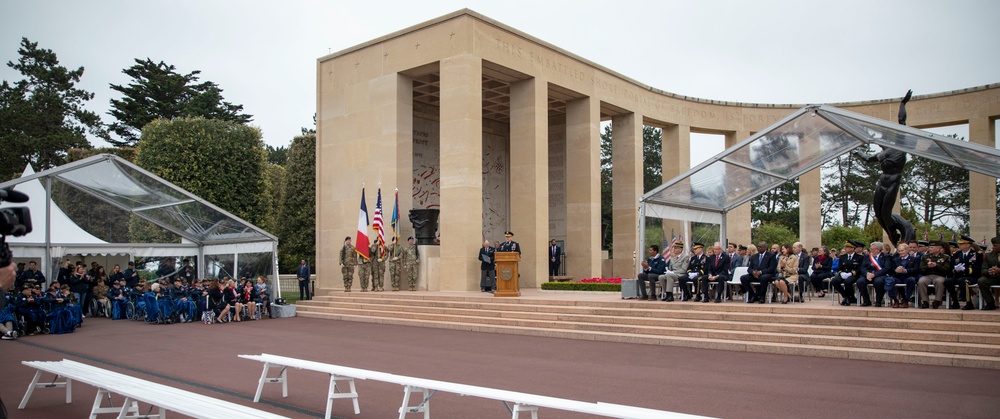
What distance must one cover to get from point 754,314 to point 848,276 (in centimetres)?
206

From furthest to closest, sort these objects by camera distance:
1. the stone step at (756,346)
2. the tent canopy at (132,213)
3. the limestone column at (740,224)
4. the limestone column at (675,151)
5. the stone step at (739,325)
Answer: the limestone column at (740,224) → the limestone column at (675,151) → the tent canopy at (132,213) → the stone step at (739,325) → the stone step at (756,346)

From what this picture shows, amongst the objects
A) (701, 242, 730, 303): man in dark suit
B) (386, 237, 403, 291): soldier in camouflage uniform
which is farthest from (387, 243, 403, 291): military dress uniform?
(701, 242, 730, 303): man in dark suit

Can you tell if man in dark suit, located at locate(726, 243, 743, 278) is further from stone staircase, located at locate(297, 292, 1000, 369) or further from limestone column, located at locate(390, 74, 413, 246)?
limestone column, located at locate(390, 74, 413, 246)

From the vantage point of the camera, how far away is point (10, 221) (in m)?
3.55

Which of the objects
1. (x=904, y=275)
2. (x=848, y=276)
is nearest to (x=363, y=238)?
(x=848, y=276)

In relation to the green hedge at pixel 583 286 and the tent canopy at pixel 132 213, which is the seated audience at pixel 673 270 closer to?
the green hedge at pixel 583 286

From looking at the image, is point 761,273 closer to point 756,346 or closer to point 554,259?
point 756,346

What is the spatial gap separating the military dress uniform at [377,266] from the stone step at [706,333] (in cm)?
204

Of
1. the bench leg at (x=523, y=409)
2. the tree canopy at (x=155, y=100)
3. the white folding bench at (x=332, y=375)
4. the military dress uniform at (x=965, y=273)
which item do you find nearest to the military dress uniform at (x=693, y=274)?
the military dress uniform at (x=965, y=273)

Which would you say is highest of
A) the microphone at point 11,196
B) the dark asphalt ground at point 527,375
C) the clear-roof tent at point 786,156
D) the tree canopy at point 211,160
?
the tree canopy at point 211,160

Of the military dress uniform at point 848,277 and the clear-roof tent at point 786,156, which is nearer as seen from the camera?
the clear-roof tent at point 786,156

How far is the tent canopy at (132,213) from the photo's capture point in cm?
1564

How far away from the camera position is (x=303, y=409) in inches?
248

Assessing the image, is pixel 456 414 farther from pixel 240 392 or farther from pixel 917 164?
pixel 917 164
